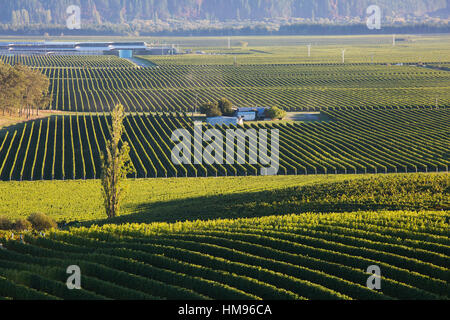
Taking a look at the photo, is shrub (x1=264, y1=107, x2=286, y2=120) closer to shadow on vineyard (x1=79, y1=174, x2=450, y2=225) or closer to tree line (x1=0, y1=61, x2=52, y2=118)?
tree line (x1=0, y1=61, x2=52, y2=118)

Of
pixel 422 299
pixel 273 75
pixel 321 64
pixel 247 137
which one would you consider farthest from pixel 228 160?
pixel 321 64

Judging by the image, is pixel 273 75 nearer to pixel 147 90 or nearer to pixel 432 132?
pixel 147 90

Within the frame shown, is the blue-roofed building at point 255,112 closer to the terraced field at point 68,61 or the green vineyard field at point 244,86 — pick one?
the green vineyard field at point 244,86

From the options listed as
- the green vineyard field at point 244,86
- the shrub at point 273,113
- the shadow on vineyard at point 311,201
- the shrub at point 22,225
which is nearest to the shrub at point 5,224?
the shrub at point 22,225

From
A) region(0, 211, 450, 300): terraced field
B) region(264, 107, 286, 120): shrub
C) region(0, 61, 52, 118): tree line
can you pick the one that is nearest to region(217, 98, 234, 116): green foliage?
region(264, 107, 286, 120): shrub

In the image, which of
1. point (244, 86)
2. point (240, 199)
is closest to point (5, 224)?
point (240, 199)

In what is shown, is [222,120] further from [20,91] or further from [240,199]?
[240,199]

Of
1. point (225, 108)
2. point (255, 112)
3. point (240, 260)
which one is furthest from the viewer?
point (255, 112)
